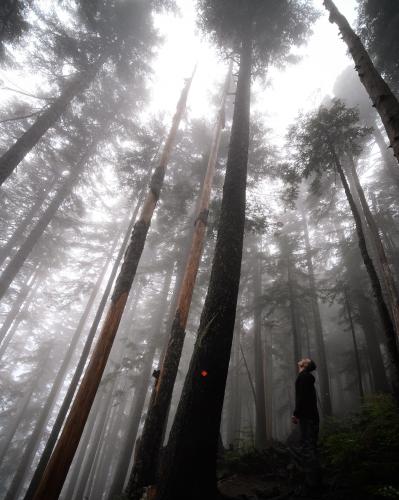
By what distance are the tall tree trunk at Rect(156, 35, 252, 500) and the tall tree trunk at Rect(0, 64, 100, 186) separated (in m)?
9.17

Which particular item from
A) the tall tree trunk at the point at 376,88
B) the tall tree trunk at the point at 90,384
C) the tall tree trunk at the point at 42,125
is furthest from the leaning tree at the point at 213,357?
the tall tree trunk at the point at 42,125

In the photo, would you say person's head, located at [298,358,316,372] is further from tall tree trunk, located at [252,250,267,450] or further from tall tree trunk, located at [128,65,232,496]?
tall tree trunk, located at [252,250,267,450]

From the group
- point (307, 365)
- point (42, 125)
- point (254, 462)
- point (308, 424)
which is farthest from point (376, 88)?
point (42, 125)

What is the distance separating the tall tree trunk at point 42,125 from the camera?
1090 cm

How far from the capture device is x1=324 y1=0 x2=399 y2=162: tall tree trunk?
376cm

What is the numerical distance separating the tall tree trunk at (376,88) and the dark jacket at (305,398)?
456 centimetres

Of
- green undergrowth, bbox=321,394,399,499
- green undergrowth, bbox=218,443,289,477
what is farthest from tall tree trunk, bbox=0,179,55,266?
green undergrowth, bbox=321,394,399,499

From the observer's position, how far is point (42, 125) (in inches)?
492

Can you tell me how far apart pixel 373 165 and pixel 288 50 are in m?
14.3

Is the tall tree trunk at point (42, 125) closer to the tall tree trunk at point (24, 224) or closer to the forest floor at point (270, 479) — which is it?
the tall tree trunk at point (24, 224)

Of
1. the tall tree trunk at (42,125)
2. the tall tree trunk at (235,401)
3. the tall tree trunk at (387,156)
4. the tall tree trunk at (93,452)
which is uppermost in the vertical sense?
the tall tree trunk at (387,156)

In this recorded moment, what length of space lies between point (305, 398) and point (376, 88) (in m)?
5.74

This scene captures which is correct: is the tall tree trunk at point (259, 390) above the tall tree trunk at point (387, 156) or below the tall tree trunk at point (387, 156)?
below

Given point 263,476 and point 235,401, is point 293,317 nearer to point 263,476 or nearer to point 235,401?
point 263,476
